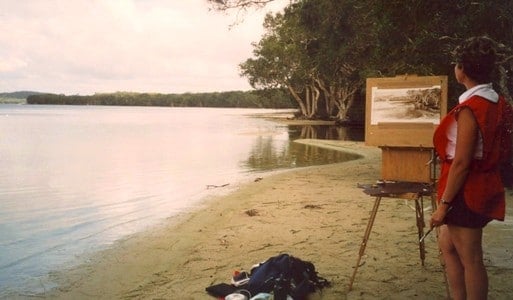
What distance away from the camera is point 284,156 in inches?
856

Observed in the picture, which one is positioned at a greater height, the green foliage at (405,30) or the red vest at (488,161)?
the green foliage at (405,30)

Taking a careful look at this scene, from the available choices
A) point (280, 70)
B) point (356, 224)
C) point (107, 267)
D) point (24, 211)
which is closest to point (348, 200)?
point (356, 224)

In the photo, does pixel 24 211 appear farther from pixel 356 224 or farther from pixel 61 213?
pixel 356 224

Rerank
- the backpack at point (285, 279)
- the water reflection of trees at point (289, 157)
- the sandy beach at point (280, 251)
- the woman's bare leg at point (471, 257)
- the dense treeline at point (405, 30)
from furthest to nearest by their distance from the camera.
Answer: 1. the water reflection of trees at point (289, 157)
2. the dense treeline at point (405, 30)
3. the sandy beach at point (280, 251)
4. the backpack at point (285, 279)
5. the woman's bare leg at point (471, 257)

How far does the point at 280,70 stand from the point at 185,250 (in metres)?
47.8

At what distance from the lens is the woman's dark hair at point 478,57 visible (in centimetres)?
293

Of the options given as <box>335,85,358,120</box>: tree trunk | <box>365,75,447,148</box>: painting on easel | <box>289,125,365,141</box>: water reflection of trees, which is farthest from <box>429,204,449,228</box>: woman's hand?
<box>335,85,358,120</box>: tree trunk

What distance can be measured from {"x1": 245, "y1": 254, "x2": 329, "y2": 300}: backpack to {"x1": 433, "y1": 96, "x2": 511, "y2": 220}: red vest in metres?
1.99

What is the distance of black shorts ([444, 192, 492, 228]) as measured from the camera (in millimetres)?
2975

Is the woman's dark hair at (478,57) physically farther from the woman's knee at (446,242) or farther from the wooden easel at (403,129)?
the wooden easel at (403,129)

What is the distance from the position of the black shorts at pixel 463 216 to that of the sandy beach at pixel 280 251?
1.82 metres

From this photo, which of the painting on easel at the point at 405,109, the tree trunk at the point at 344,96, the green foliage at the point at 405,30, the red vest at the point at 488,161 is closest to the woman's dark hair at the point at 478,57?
the red vest at the point at 488,161

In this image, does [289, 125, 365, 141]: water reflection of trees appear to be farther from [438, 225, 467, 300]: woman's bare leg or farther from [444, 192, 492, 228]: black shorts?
[444, 192, 492, 228]: black shorts

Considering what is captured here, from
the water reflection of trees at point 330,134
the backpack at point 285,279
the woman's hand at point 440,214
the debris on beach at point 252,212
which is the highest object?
the woman's hand at point 440,214
